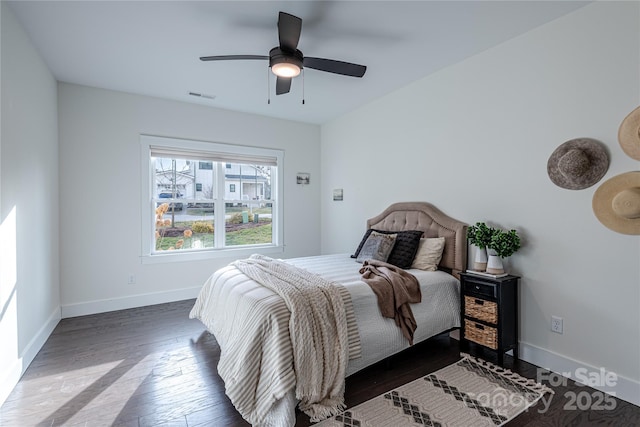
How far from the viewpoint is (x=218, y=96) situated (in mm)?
4000

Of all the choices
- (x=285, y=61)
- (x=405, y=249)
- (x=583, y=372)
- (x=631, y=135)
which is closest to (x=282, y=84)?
(x=285, y=61)

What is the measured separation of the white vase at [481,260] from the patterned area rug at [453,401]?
2.62 feet

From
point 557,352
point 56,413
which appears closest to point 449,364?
point 557,352

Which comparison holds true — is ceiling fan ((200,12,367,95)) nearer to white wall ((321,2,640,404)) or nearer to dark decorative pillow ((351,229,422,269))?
white wall ((321,2,640,404))

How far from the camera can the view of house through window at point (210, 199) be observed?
4.24 metres

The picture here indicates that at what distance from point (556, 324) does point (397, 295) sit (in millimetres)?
1280

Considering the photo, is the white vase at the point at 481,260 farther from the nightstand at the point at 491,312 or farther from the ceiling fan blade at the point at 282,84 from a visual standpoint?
the ceiling fan blade at the point at 282,84

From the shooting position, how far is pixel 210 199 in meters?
4.56

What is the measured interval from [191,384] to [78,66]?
3272 millimetres

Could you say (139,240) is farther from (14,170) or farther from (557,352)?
(557,352)

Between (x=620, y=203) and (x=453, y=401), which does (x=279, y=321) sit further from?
(x=620, y=203)

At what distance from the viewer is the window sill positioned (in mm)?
4129

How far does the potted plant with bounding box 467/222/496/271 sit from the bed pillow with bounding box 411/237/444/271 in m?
0.34

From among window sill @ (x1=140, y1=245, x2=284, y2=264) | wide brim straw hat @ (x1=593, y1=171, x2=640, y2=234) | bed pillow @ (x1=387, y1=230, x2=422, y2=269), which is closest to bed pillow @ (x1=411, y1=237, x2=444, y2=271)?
bed pillow @ (x1=387, y1=230, x2=422, y2=269)
